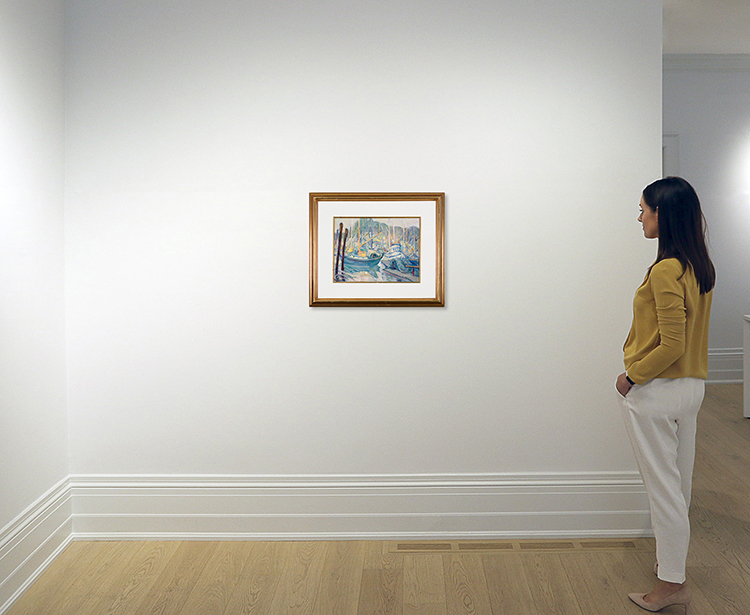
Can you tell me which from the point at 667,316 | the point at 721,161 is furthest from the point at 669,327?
the point at 721,161

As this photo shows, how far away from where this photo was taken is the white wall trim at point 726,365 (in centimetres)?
589

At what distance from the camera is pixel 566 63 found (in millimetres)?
2736

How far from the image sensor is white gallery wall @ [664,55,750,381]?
577cm

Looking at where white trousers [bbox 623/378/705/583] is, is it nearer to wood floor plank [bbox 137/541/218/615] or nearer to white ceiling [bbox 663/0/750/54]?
wood floor plank [bbox 137/541/218/615]

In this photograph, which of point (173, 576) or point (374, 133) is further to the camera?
point (374, 133)

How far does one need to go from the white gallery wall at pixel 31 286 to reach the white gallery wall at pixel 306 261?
0.10 meters

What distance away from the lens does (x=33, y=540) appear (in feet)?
8.18

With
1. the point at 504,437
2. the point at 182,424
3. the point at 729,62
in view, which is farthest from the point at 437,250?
the point at 729,62

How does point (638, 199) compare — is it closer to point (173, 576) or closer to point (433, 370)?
point (433, 370)

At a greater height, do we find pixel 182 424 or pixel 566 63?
pixel 566 63

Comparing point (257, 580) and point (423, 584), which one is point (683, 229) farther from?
point (257, 580)

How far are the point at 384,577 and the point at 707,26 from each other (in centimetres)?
402

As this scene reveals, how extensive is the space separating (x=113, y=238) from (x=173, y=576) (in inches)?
59.8

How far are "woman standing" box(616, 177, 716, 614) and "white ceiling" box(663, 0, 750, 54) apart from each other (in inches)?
75.9
